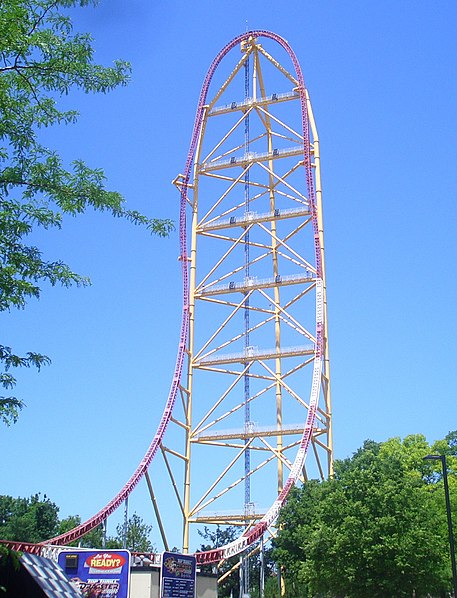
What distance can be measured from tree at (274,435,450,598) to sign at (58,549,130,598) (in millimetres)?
9663

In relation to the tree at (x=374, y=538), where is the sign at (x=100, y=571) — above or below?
below

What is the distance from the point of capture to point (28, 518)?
60.2 metres

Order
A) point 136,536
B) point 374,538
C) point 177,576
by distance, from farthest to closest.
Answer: point 136,536 → point 374,538 → point 177,576

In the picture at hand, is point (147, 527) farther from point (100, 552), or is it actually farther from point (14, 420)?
point (14, 420)

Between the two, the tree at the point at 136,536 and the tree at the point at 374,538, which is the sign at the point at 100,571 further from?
the tree at the point at 136,536

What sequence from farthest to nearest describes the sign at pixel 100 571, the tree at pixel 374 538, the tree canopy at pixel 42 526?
the tree canopy at pixel 42 526 < the tree at pixel 374 538 < the sign at pixel 100 571

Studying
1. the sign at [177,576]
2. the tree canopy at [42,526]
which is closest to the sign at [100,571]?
the sign at [177,576]

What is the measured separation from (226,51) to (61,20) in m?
41.9

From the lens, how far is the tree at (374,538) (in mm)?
27734

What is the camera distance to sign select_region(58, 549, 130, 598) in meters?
20.7

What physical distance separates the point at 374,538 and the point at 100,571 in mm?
10852

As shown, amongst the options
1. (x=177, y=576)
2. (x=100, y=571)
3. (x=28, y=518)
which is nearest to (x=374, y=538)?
Result: (x=177, y=576)

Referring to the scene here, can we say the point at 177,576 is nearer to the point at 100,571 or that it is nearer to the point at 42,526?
the point at 100,571

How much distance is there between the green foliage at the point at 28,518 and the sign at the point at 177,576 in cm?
3802
